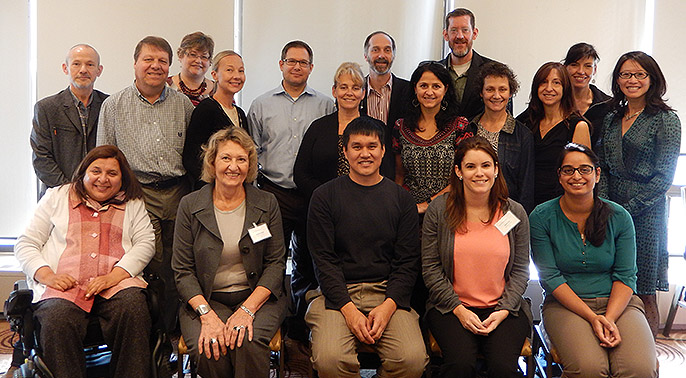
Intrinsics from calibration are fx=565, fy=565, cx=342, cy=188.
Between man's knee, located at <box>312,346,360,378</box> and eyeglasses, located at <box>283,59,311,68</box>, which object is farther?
eyeglasses, located at <box>283,59,311,68</box>

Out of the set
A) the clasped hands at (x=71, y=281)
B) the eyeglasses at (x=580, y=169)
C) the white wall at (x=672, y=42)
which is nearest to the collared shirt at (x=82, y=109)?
the clasped hands at (x=71, y=281)

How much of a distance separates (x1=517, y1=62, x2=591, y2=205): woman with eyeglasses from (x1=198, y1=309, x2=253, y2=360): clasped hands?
1703 mm

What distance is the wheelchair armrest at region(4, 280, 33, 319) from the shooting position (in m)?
2.31

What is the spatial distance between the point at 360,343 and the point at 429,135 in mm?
1142

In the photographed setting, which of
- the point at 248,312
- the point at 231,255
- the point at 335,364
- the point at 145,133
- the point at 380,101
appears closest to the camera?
the point at 335,364

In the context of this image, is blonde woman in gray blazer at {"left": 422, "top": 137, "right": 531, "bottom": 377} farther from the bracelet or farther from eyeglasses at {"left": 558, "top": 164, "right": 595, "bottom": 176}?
the bracelet

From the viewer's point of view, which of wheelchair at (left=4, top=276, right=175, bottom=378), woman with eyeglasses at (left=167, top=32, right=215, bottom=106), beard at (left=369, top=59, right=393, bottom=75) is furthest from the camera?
woman with eyeglasses at (left=167, top=32, right=215, bottom=106)

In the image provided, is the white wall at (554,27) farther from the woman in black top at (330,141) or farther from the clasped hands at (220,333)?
the clasped hands at (220,333)

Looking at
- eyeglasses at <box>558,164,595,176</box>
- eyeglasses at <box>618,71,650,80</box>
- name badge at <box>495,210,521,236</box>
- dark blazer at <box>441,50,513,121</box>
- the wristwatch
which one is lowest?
the wristwatch

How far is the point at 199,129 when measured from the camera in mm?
3025

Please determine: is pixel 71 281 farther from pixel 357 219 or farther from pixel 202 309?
pixel 357 219

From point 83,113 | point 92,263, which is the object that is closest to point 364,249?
point 92,263

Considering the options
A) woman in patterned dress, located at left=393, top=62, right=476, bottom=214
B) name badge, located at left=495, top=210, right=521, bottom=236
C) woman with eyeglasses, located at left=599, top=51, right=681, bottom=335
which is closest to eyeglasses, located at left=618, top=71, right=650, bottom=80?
woman with eyeglasses, located at left=599, top=51, right=681, bottom=335

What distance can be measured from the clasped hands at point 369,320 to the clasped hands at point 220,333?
1.40ft
